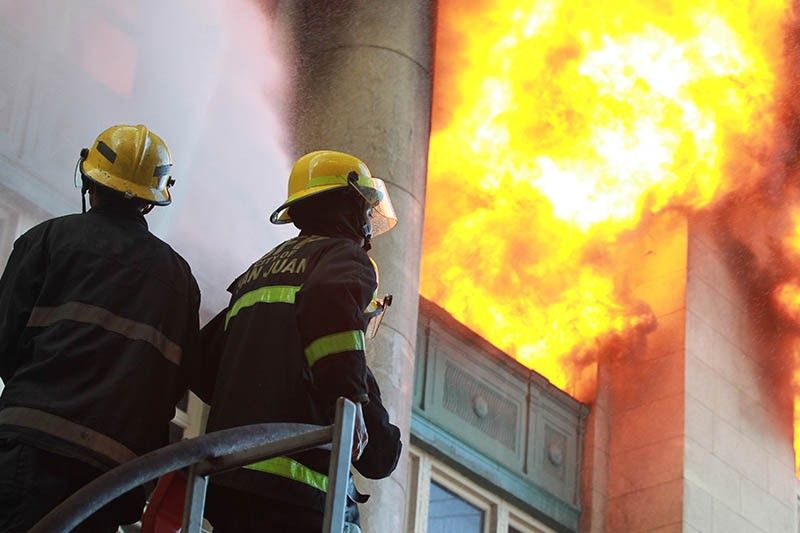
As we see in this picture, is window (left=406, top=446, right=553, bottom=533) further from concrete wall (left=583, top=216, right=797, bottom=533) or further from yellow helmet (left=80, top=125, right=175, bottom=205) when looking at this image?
yellow helmet (left=80, top=125, right=175, bottom=205)

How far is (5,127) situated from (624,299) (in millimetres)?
7516

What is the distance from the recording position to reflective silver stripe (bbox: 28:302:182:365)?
18.7 ft

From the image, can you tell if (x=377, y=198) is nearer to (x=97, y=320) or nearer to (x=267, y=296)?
(x=267, y=296)

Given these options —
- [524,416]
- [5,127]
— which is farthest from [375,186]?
[524,416]

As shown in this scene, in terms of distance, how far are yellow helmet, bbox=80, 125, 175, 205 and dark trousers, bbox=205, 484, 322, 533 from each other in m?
1.22

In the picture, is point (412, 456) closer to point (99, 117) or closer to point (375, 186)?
point (99, 117)

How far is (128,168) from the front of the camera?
6215mm

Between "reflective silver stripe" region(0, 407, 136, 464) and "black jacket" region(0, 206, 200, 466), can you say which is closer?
"reflective silver stripe" region(0, 407, 136, 464)

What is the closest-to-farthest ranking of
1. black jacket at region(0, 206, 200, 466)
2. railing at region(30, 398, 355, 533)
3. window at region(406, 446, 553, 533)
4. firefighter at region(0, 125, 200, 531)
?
railing at region(30, 398, 355, 533) → firefighter at region(0, 125, 200, 531) → black jacket at region(0, 206, 200, 466) → window at region(406, 446, 553, 533)

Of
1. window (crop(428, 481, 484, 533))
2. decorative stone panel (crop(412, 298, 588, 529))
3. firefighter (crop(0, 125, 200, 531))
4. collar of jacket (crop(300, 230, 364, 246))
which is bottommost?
firefighter (crop(0, 125, 200, 531))

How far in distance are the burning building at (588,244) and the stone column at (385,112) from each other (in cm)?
3

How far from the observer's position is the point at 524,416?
556 inches

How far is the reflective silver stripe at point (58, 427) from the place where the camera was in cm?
543

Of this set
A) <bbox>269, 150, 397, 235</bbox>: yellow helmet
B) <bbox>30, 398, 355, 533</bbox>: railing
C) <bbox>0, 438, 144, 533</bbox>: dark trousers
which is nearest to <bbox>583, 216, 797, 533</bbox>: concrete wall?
<bbox>269, 150, 397, 235</bbox>: yellow helmet
